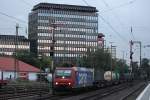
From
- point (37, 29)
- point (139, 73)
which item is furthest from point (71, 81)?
point (139, 73)

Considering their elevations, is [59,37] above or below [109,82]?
above

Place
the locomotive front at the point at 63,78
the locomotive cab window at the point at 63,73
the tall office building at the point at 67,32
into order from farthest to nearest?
the tall office building at the point at 67,32, the locomotive cab window at the point at 63,73, the locomotive front at the point at 63,78

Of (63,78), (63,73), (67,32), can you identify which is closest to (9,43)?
(67,32)

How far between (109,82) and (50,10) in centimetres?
4999

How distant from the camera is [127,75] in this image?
125312 millimetres

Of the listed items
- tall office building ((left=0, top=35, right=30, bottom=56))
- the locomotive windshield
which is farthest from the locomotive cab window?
tall office building ((left=0, top=35, right=30, bottom=56))

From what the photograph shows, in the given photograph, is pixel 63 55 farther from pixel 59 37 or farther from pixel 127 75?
pixel 127 75

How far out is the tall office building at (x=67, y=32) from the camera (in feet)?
447

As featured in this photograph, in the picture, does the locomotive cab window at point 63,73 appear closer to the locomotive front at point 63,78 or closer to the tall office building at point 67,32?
the locomotive front at point 63,78

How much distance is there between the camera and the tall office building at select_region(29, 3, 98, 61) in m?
136

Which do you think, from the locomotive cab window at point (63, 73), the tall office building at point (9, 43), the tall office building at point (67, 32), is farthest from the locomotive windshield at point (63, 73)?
the tall office building at point (9, 43)

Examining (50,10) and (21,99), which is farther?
(50,10)

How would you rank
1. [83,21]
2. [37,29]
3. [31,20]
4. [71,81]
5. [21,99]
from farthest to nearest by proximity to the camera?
1. [83,21]
2. [37,29]
3. [31,20]
4. [71,81]
5. [21,99]

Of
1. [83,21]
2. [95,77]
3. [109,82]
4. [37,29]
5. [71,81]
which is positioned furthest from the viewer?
[83,21]
